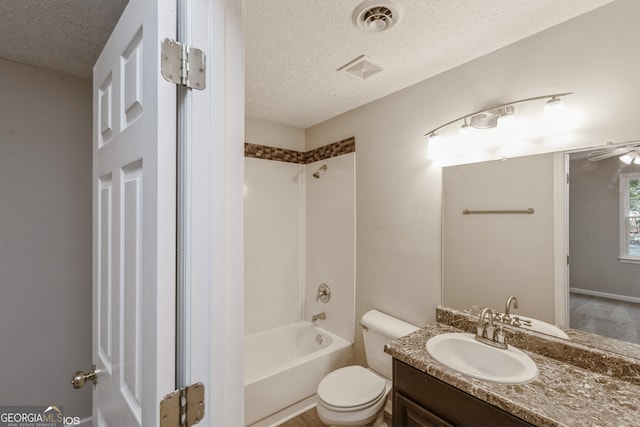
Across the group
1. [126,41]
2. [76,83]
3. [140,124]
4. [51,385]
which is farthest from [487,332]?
→ [76,83]

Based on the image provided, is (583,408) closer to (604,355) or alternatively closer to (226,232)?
(604,355)

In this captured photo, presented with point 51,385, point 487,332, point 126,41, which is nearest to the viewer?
point 126,41

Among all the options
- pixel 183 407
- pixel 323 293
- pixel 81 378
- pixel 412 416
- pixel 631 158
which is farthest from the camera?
pixel 323 293

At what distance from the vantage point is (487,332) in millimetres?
1455

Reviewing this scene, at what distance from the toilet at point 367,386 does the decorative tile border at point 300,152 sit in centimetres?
139

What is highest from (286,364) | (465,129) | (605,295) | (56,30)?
(56,30)

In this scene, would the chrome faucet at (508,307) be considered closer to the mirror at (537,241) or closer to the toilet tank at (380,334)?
the mirror at (537,241)

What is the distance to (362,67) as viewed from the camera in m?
1.72

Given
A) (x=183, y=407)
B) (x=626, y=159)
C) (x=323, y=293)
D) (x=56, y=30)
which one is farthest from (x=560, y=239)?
(x=56, y=30)

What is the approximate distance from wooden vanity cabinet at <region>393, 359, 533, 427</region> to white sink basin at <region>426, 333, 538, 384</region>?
0.32ft

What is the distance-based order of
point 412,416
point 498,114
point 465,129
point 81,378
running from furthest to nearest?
point 465,129 < point 498,114 < point 412,416 < point 81,378

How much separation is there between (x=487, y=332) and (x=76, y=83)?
9.38 feet

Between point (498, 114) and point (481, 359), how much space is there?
127 cm

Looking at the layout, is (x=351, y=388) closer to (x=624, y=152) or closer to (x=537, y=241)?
(x=537, y=241)
